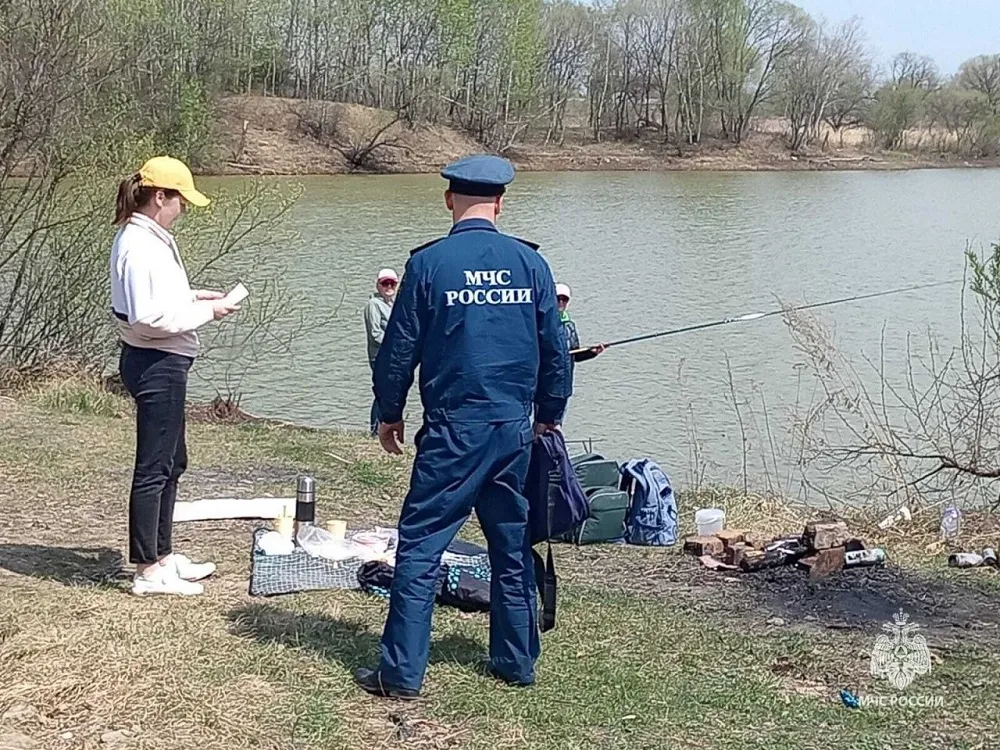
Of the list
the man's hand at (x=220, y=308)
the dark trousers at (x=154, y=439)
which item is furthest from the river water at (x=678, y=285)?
the man's hand at (x=220, y=308)

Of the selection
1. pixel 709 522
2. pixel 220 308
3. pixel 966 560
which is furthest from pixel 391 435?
pixel 966 560

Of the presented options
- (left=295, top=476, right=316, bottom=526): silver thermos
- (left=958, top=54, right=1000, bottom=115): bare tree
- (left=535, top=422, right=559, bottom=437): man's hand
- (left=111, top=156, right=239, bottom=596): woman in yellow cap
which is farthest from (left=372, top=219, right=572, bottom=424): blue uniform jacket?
(left=958, top=54, right=1000, bottom=115): bare tree

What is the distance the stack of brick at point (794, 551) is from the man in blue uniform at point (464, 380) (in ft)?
7.16

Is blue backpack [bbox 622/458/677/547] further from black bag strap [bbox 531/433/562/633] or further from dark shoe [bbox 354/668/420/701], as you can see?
dark shoe [bbox 354/668/420/701]

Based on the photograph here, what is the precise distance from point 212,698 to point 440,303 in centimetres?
130

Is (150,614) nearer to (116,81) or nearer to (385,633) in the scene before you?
(385,633)

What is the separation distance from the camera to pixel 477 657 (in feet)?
13.0

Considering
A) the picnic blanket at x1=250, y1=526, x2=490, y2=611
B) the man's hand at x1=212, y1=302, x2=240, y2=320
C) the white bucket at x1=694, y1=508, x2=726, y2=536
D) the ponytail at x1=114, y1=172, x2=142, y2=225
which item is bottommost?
the white bucket at x1=694, y1=508, x2=726, y2=536

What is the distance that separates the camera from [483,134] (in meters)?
52.9

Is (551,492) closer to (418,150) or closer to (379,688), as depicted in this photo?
(379,688)

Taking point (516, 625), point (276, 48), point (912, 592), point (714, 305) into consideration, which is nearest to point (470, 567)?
point (516, 625)

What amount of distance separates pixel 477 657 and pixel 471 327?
45.7 inches

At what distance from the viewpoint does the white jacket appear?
4051 millimetres

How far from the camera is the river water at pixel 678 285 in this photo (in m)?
11.7
